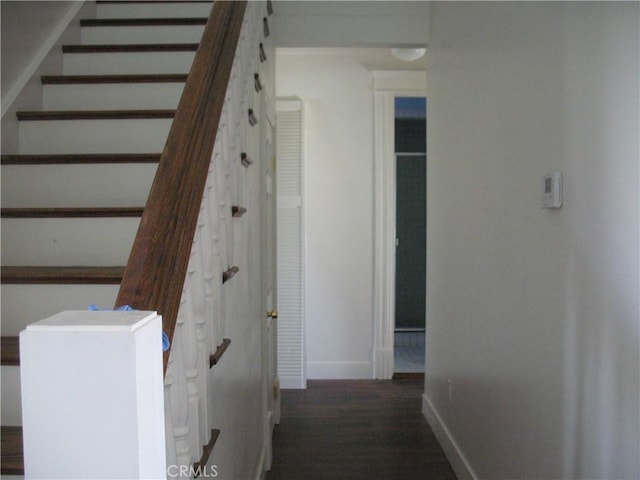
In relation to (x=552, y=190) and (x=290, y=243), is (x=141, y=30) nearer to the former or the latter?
(x=290, y=243)

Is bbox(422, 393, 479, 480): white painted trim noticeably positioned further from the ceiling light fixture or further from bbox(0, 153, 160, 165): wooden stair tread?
the ceiling light fixture

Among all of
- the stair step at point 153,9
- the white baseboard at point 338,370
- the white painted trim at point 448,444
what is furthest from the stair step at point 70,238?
the white baseboard at point 338,370

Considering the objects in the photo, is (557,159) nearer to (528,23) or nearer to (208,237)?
(528,23)

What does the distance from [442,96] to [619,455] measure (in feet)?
7.10

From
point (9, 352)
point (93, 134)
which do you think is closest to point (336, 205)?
point (93, 134)

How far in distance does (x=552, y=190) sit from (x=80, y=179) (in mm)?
1676

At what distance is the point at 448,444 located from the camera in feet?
9.12

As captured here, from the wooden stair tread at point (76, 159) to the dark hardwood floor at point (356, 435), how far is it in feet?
5.63

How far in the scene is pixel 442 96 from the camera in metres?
2.92

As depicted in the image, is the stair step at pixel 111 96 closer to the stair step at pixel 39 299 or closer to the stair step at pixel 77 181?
the stair step at pixel 77 181

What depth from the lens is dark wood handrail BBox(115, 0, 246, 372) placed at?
80cm

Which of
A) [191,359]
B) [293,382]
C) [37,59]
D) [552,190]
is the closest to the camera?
[191,359]

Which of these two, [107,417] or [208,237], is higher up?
[208,237]

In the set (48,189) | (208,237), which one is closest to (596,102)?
(208,237)
